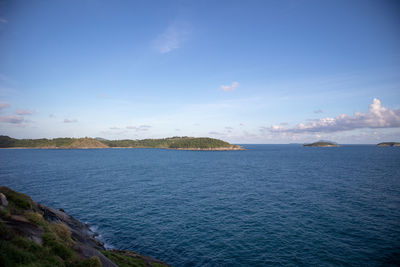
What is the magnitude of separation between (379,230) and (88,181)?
88164 millimetres

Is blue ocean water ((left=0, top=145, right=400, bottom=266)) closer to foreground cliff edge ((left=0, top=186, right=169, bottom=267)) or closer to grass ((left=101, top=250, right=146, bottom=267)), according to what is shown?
grass ((left=101, top=250, right=146, bottom=267))

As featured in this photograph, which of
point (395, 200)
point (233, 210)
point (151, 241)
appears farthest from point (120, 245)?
point (395, 200)

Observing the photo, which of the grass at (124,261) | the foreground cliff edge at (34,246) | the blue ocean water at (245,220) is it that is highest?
the foreground cliff edge at (34,246)

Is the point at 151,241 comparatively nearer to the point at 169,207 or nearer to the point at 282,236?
the point at 169,207

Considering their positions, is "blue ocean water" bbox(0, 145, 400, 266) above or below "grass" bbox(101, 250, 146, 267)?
below

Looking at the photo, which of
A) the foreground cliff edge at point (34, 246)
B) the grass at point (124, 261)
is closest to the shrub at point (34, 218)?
the foreground cliff edge at point (34, 246)

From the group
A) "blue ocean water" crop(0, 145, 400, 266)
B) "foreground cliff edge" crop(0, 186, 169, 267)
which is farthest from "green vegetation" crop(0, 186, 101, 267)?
"blue ocean water" crop(0, 145, 400, 266)

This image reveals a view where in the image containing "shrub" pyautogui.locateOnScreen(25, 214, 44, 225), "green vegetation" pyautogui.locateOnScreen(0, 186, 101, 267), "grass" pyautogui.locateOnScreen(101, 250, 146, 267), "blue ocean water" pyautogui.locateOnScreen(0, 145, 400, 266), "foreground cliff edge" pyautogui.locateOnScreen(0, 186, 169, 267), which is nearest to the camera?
"green vegetation" pyautogui.locateOnScreen(0, 186, 101, 267)

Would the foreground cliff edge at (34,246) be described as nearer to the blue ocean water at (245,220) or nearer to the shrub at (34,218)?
the shrub at (34,218)

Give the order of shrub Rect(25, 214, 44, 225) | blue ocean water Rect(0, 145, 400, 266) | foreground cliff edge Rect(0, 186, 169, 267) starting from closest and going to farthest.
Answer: foreground cliff edge Rect(0, 186, 169, 267)
shrub Rect(25, 214, 44, 225)
blue ocean water Rect(0, 145, 400, 266)

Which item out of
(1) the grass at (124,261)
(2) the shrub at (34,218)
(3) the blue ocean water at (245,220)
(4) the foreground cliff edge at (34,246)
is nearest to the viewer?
(4) the foreground cliff edge at (34,246)

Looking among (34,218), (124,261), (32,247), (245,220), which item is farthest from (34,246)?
(245,220)

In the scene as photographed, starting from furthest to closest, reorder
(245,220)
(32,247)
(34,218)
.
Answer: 1. (245,220)
2. (34,218)
3. (32,247)

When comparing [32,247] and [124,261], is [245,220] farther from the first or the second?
[32,247]
